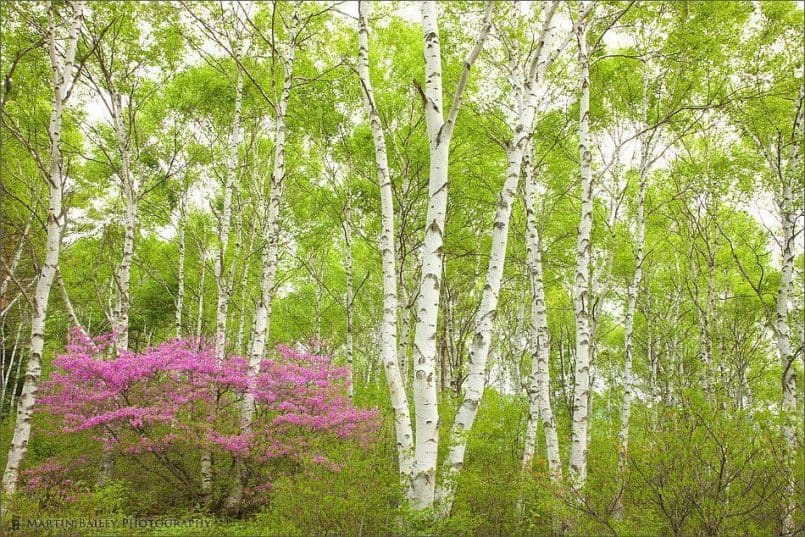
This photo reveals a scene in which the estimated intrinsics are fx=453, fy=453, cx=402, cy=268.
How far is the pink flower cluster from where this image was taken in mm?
7223

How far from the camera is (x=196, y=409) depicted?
25.5ft

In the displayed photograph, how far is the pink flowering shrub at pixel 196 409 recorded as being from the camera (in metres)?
7.23

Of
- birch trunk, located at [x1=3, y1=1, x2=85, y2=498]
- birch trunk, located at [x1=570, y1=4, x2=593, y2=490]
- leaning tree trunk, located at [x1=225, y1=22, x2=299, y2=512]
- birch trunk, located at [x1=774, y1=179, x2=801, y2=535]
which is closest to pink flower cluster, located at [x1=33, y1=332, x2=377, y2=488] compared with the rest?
leaning tree trunk, located at [x1=225, y1=22, x2=299, y2=512]

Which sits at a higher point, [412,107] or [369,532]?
[412,107]

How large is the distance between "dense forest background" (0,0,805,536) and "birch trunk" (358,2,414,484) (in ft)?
0.12

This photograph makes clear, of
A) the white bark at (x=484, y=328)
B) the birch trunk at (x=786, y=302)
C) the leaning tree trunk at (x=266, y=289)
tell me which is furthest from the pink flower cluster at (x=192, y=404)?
the birch trunk at (x=786, y=302)

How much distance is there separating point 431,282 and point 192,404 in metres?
5.59

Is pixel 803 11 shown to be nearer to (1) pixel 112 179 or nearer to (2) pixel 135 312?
(1) pixel 112 179

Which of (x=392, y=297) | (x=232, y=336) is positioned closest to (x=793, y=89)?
(x=392, y=297)

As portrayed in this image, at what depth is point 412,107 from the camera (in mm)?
11688

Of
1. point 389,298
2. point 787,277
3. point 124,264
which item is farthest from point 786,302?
point 124,264

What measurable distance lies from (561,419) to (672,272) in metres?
7.04

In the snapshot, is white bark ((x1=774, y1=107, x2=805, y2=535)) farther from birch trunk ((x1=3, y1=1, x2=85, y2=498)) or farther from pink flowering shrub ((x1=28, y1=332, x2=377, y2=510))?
birch trunk ((x1=3, y1=1, x2=85, y2=498))

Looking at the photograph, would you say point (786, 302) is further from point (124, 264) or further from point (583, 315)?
point (124, 264)
